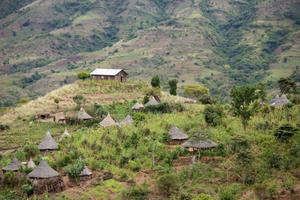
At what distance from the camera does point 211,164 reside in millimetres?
47312

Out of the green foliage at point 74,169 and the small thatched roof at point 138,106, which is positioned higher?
the small thatched roof at point 138,106

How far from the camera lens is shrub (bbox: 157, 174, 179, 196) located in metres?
42.8

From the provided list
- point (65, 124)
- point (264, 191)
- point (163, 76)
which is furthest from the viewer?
point (163, 76)

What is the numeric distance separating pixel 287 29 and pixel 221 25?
31.3 m

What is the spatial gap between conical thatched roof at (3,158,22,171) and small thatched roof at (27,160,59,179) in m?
3.05

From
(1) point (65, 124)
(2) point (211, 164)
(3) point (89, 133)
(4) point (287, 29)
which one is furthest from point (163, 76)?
(2) point (211, 164)

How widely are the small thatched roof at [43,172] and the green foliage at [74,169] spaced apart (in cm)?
102

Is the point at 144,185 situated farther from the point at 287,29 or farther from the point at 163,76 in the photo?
the point at 287,29

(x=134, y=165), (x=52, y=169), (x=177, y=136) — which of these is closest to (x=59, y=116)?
(x=177, y=136)

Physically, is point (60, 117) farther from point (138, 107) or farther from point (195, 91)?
point (195, 91)

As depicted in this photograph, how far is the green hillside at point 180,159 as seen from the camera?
143 feet

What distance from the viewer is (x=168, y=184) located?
42969mm

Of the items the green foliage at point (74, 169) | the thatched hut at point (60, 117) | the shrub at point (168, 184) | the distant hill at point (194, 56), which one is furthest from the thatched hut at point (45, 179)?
the distant hill at point (194, 56)

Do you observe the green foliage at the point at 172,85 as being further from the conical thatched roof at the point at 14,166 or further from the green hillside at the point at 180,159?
the conical thatched roof at the point at 14,166
